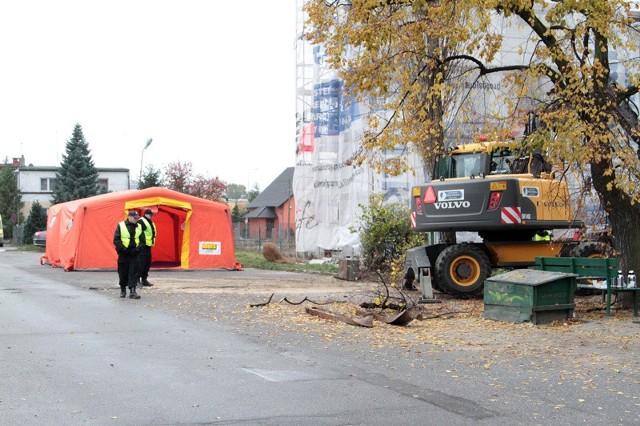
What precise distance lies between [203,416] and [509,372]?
12.0 feet

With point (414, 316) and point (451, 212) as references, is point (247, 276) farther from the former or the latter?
point (414, 316)

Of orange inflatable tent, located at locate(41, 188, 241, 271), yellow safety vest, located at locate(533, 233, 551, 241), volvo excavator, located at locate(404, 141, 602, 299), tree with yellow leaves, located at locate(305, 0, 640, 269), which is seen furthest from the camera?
orange inflatable tent, located at locate(41, 188, 241, 271)

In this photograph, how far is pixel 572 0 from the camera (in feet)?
38.6

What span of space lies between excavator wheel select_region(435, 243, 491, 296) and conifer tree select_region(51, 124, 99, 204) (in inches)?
1842

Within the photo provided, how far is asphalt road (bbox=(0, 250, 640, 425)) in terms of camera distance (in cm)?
650

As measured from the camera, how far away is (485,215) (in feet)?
51.0

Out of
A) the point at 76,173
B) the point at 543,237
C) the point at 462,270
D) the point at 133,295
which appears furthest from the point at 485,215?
the point at 76,173

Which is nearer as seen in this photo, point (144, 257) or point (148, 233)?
point (148, 233)

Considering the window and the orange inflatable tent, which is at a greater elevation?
the window

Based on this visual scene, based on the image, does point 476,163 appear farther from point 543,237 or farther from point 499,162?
point 543,237

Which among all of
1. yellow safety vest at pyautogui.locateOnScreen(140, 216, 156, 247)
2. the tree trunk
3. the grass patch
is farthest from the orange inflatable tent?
the tree trunk

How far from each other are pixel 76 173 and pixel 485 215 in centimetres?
4878

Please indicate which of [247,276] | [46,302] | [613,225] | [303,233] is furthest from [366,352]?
[303,233]

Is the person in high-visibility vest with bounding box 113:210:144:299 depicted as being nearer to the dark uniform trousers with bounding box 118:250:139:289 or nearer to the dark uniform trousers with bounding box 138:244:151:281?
the dark uniform trousers with bounding box 118:250:139:289
